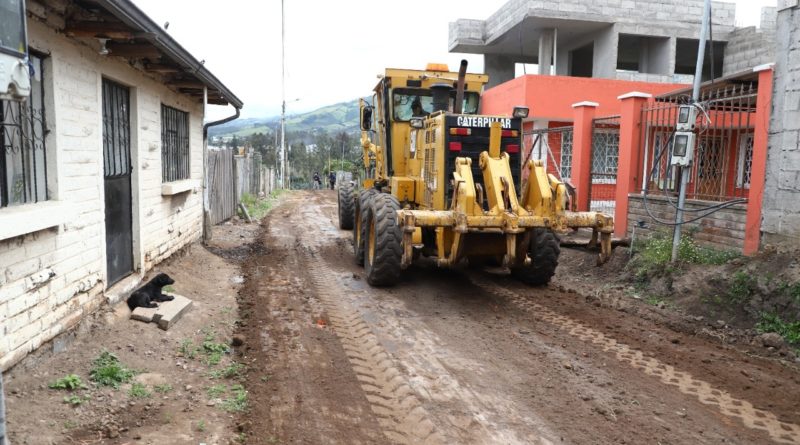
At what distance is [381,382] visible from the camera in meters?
4.49

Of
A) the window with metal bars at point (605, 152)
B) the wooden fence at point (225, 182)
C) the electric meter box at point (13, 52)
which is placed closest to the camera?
the electric meter box at point (13, 52)

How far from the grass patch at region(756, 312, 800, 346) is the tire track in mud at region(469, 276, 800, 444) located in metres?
1.52

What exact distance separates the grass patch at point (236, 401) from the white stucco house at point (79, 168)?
138cm

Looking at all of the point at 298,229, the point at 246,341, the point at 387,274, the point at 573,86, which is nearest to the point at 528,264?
the point at 387,274

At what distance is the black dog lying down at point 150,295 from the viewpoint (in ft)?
18.9

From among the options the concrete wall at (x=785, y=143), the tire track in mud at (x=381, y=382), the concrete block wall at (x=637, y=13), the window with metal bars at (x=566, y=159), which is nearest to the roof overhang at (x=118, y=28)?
the tire track in mud at (x=381, y=382)

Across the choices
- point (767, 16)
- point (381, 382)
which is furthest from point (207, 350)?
point (767, 16)

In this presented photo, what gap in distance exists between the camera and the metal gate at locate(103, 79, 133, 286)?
19.2 feet

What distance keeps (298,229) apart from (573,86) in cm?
832

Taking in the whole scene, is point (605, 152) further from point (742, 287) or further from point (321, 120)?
point (321, 120)

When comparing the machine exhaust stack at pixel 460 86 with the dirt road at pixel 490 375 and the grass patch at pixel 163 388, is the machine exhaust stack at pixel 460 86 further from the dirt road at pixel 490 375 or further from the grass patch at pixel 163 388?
the grass patch at pixel 163 388

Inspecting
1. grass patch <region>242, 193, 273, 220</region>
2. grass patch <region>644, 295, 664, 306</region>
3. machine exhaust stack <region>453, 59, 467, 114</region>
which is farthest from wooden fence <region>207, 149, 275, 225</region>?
grass patch <region>644, 295, 664, 306</region>

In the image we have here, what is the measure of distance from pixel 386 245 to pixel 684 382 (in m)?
3.82

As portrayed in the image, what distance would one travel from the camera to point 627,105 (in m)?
9.57
